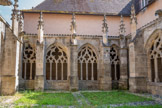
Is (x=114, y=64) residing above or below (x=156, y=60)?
below

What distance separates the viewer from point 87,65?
13586 mm

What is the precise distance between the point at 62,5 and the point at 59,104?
12498 millimetres

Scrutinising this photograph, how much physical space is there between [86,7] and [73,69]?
26.7ft

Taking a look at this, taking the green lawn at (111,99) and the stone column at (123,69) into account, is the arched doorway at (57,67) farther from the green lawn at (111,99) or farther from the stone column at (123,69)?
the stone column at (123,69)

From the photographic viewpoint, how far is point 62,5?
1725cm

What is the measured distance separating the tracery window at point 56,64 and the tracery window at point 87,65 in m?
1.25

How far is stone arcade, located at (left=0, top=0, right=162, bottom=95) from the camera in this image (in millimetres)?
10523

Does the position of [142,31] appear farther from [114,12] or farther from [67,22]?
[67,22]

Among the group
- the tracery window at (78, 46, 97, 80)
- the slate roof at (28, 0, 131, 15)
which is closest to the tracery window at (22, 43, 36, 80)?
the tracery window at (78, 46, 97, 80)

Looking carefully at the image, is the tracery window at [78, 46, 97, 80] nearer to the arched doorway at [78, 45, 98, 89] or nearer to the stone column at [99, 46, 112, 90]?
the arched doorway at [78, 45, 98, 89]

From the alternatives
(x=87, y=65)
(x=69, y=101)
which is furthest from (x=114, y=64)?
(x=69, y=101)

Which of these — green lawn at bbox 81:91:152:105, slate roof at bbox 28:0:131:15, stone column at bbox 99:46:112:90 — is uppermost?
slate roof at bbox 28:0:131:15

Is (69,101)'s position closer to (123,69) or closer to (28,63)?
(28,63)

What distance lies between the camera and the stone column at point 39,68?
11969mm
